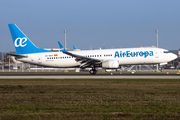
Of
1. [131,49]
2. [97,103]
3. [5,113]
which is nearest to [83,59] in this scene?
[131,49]

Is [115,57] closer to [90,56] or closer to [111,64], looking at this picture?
[111,64]

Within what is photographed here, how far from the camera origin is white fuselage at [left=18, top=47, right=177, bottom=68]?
3903 cm

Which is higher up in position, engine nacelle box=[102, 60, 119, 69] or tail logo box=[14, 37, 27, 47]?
tail logo box=[14, 37, 27, 47]

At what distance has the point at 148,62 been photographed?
130ft

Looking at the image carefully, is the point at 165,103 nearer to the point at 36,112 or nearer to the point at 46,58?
the point at 36,112

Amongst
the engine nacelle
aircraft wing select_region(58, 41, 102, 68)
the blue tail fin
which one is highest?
the blue tail fin

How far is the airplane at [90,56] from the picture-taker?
1535 inches

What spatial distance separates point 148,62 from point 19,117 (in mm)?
31879

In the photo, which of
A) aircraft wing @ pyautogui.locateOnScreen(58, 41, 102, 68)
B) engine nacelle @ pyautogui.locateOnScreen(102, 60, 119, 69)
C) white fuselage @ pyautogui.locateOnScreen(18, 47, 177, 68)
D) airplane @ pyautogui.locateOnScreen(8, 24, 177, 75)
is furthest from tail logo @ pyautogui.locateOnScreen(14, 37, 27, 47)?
engine nacelle @ pyautogui.locateOnScreen(102, 60, 119, 69)

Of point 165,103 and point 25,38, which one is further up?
point 25,38

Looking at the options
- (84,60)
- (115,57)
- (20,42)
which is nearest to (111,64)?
(115,57)

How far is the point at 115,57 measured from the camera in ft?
129

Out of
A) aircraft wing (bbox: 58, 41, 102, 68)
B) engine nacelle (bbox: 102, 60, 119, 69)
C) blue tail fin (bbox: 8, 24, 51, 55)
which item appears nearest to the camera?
engine nacelle (bbox: 102, 60, 119, 69)

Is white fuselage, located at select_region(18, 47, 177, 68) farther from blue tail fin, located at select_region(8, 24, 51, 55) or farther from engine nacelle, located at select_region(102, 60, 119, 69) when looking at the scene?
engine nacelle, located at select_region(102, 60, 119, 69)
